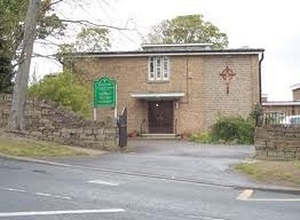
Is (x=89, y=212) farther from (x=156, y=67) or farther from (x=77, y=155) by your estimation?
(x=156, y=67)

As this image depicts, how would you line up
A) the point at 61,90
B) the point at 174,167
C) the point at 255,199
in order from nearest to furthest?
the point at 255,199 → the point at 174,167 → the point at 61,90

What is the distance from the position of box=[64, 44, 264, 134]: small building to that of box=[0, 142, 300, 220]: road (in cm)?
2301

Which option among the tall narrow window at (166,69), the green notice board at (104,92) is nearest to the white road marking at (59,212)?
the green notice board at (104,92)

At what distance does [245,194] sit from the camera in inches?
555

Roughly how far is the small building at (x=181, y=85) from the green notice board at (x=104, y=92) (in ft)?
46.9

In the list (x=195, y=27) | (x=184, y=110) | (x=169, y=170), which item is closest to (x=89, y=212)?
(x=169, y=170)

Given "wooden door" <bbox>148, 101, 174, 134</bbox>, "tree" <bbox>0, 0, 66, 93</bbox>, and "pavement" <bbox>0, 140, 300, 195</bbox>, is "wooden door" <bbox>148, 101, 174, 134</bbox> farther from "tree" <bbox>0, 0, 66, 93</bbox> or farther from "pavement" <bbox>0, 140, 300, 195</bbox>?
"pavement" <bbox>0, 140, 300, 195</bbox>

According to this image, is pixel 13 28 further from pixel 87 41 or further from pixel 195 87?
pixel 195 87

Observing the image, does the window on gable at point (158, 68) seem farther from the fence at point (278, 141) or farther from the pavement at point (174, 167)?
the pavement at point (174, 167)

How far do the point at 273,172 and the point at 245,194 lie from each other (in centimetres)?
355

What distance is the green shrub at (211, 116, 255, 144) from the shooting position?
3472cm

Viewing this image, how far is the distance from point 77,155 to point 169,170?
14.4 ft

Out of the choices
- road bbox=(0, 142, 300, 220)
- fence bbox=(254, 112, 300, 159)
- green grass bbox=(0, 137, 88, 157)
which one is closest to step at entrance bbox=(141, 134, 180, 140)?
fence bbox=(254, 112, 300, 159)

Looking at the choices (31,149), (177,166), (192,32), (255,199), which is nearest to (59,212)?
(255,199)
